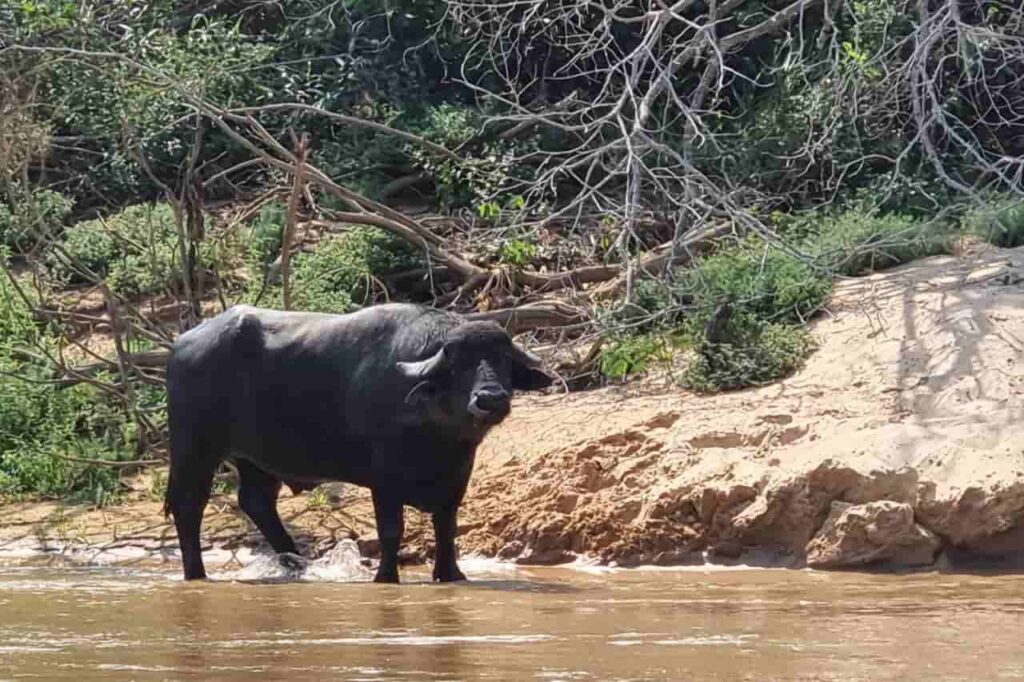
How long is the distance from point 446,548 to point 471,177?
553 cm

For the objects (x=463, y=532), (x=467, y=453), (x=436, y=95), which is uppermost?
(x=436, y=95)

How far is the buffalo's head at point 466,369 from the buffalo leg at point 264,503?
4.97 ft

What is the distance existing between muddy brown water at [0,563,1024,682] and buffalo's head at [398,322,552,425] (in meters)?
0.87

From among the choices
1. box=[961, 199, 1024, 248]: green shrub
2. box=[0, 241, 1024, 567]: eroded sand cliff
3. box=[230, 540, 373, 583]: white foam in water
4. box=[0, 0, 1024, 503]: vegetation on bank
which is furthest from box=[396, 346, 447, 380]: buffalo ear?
box=[961, 199, 1024, 248]: green shrub

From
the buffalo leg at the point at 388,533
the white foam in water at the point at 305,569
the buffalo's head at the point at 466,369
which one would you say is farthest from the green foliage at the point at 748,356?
the buffalo leg at the point at 388,533

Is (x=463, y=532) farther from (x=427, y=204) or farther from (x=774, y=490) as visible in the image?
(x=427, y=204)

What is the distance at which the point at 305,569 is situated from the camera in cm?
1009

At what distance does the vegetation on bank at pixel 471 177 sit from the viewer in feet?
40.1

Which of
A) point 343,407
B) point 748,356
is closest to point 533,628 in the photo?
point 343,407

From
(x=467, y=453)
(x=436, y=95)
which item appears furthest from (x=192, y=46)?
(x=467, y=453)

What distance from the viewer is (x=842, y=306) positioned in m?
12.1

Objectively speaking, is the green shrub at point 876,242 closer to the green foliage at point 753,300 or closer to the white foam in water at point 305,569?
the green foliage at point 753,300

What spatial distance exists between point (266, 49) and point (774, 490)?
8026mm

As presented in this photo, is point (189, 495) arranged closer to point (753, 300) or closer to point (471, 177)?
point (753, 300)
